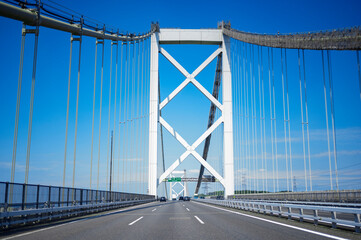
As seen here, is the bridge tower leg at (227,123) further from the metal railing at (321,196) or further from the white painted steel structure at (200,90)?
the metal railing at (321,196)

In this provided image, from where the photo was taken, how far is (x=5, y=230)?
31.9 feet

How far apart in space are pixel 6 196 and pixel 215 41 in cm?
3457

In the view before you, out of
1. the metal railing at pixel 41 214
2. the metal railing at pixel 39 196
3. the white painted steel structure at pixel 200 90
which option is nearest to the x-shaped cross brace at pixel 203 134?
the white painted steel structure at pixel 200 90

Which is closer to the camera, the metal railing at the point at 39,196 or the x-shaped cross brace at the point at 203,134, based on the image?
the metal railing at the point at 39,196

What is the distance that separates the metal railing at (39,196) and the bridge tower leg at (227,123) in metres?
18.8

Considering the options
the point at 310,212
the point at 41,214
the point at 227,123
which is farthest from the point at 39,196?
the point at 227,123

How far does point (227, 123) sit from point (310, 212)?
19322mm

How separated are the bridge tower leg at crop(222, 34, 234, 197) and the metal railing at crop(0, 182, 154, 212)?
18.8 metres

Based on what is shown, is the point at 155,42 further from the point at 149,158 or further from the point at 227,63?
the point at 149,158

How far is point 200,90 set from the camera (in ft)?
131

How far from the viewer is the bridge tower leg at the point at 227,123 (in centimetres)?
3647

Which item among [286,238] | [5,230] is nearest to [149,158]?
[5,230]

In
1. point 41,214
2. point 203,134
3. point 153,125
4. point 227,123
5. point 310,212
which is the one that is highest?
point 227,123

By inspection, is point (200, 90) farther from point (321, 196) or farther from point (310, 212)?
point (310, 212)
